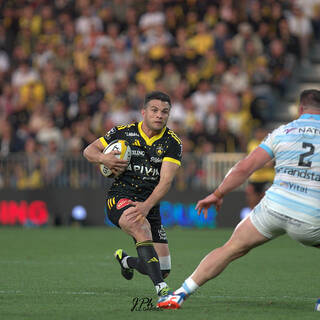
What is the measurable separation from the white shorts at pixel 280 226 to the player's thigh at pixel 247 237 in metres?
0.04

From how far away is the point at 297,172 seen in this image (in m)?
6.94

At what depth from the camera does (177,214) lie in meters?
19.8

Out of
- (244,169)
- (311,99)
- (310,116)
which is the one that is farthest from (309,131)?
(244,169)

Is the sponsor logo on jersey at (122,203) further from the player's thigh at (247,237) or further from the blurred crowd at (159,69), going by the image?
the blurred crowd at (159,69)

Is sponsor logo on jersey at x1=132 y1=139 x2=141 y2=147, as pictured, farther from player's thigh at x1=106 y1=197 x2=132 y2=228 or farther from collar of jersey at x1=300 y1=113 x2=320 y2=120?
collar of jersey at x1=300 y1=113 x2=320 y2=120

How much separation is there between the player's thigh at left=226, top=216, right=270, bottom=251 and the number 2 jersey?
25 cm

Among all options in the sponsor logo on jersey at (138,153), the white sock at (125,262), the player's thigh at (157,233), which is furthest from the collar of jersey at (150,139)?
the white sock at (125,262)

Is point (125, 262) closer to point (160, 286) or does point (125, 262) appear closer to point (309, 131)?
point (160, 286)

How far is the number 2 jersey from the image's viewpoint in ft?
22.6

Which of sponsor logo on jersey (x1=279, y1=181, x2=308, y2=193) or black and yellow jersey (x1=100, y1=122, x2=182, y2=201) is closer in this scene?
sponsor logo on jersey (x1=279, y1=181, x2=308, y2=193)

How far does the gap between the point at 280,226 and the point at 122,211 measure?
74.6 inches

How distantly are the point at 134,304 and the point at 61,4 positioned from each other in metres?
18.2

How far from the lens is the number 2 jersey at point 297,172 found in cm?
690

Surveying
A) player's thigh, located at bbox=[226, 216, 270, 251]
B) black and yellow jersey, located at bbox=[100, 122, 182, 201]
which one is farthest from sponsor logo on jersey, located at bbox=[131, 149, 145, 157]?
player's thigh, located at bbox=[226, 216, 270, 251]
